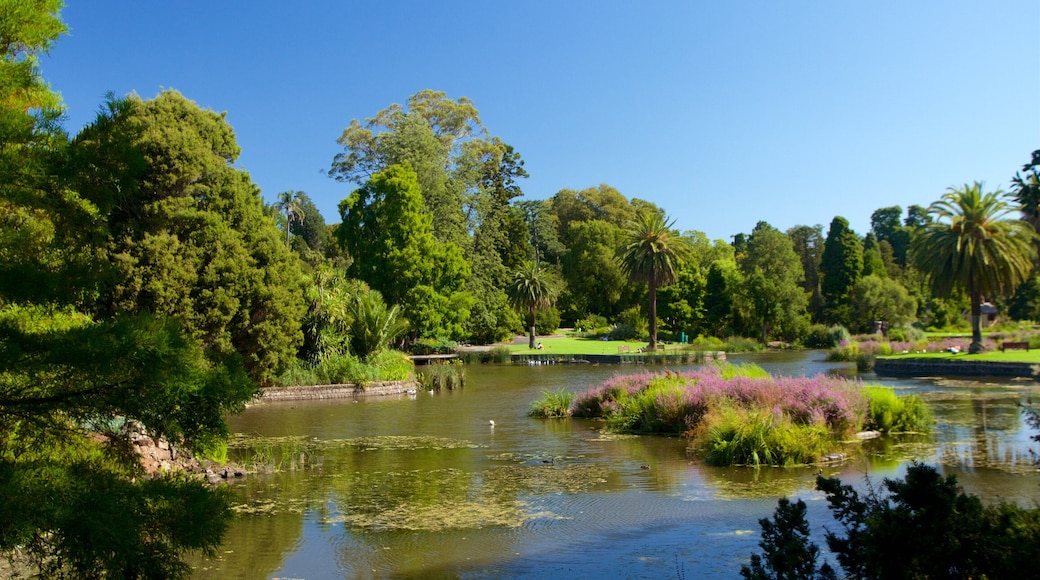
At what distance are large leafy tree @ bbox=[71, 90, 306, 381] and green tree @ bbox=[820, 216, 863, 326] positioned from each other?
50467mm

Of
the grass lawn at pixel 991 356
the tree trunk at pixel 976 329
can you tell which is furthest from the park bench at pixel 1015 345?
the tree trunk at pixel 976 329

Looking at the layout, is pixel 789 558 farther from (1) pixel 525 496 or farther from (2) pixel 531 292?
(2) pixel 531 292

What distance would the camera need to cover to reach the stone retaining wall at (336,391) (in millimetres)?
24141

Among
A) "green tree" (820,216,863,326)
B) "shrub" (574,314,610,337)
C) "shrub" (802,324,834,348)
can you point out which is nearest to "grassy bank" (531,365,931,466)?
"shrub" (802,324,834,348)

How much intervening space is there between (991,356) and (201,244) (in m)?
31.3

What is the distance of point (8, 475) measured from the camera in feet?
13.3

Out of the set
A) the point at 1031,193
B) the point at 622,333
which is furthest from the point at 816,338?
the point at 1031,193

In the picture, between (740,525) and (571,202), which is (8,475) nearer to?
(740,525)

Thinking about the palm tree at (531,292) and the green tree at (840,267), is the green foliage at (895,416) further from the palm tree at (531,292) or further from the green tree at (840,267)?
the green tree at (840,267)

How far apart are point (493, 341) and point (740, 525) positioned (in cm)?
4769

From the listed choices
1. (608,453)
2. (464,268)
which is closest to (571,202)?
(464,268)

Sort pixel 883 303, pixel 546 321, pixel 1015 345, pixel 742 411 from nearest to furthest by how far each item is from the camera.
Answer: pixel 742 411 < pixel 1015 345 < pixel 883 303 < pixel 546 321

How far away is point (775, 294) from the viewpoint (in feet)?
186

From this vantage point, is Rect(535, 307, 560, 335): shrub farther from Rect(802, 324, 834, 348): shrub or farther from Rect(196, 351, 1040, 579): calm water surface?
Rect(196, 351, 1040, 579): calm water surface
